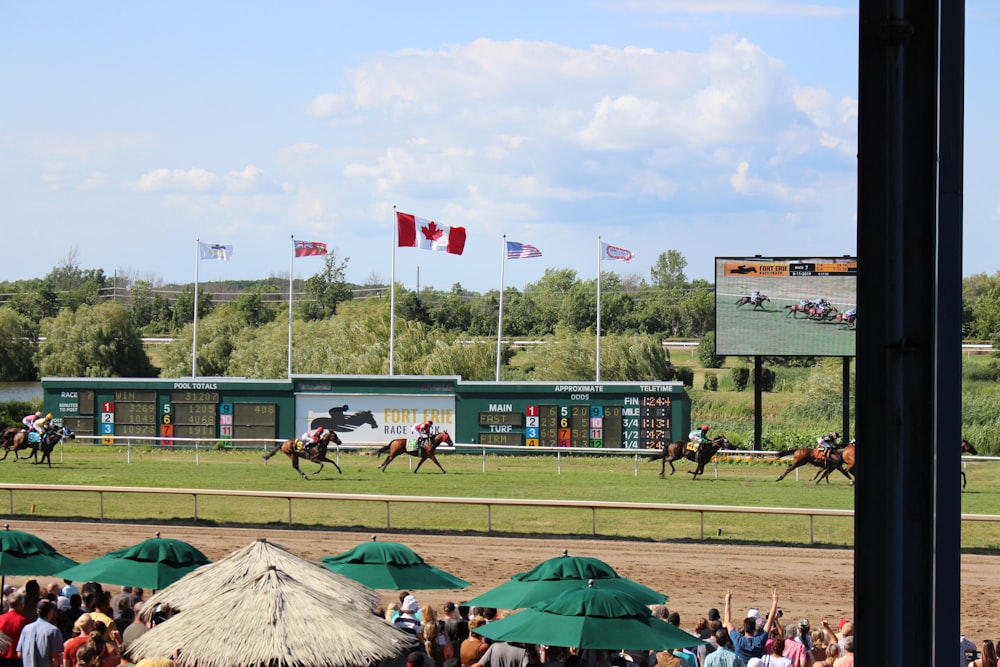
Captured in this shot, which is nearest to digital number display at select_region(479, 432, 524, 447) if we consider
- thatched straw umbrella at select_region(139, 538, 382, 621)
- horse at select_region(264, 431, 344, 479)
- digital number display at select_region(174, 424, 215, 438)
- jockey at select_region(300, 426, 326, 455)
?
horse at select_region(264, 431, 344, 479)

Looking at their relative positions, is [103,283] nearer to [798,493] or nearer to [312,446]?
[312,446]

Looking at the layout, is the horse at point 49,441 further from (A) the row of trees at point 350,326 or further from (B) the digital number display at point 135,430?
(A) the row of trees at point 350,326

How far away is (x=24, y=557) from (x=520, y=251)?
25238mm

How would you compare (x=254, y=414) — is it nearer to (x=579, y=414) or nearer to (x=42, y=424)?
(x=42, y=424)

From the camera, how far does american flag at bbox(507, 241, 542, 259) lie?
111 feet

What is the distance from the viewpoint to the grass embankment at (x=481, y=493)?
16875 millimetres

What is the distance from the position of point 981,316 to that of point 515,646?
5615 centimetres

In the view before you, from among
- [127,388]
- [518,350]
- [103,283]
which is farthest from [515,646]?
[103,283]

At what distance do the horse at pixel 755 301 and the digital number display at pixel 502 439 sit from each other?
19.2ft

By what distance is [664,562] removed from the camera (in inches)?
565

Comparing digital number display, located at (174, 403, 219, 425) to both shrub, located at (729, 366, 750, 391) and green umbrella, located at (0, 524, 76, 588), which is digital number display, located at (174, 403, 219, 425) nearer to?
green umbrella, located at (0, 524, 76, 588)

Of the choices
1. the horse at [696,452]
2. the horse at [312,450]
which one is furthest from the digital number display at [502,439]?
the horse at [312,450]

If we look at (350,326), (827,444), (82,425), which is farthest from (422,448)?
(350,326)

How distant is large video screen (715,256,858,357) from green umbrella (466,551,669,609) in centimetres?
1672
